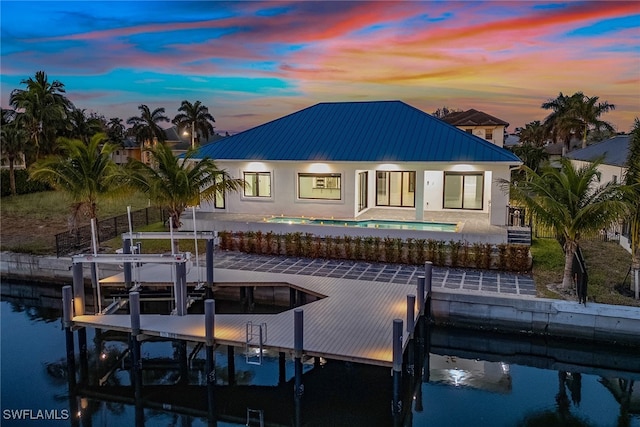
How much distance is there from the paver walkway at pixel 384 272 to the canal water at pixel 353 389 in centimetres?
148

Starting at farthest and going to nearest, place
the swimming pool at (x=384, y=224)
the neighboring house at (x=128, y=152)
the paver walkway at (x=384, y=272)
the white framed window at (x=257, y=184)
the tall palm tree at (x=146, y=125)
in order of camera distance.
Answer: the neighboring house at (x=128, y=152) → the tall palm tree at (x=146, y=125) → the white framed window at (x=257, y=184) → the swimming pool at (x=384, y=224) → the paver walkway at (x=384, y=272)

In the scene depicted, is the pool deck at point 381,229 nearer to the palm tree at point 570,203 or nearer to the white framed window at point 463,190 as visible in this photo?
the white framed window at point 463,190

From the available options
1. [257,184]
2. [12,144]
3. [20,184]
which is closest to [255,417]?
[257,184]

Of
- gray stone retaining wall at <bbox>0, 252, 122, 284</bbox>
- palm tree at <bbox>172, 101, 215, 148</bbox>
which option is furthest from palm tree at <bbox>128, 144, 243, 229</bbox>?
palm tree at <bbox>172, 101, 215, 148</bbox>

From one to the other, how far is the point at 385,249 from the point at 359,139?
691cm

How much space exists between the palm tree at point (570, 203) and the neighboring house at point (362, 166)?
18.7 ft

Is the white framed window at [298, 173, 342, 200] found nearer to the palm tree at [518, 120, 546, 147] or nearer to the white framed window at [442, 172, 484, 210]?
the white framed window at [442, 172, 484, 210]

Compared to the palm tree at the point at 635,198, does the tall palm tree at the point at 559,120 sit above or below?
above

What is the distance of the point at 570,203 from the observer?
1213 centimetres

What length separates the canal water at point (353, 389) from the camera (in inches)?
364

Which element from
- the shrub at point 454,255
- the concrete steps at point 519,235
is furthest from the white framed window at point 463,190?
the shrub at point 454,255

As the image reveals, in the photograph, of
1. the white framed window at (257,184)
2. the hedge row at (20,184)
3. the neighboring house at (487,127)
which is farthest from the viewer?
the neighboring house at (487,127)

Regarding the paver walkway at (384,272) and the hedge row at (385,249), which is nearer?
the paver walkway at (384,272)

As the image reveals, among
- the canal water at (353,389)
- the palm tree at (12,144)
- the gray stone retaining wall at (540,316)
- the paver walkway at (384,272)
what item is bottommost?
the canal water at (353,389)
